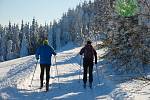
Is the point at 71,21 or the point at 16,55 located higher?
the point at 71,21

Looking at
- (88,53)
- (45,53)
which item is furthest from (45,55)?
(88,53)

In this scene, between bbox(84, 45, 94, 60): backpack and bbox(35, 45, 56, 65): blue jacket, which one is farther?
bbox(84, 45, 94, 60): backpack

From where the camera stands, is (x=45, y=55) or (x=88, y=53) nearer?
(x=45, y=55)

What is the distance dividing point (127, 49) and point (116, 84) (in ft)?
15.8

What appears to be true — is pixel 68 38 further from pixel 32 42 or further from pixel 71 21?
pixel 32 42

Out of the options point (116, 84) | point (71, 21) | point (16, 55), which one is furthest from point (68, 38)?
point (116, 84)

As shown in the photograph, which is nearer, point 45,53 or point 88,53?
point 45,53

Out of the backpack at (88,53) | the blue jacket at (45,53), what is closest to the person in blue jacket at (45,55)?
the blue jacket at (45,53)

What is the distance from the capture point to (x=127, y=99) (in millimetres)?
16906

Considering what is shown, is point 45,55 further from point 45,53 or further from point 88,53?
point 88,53

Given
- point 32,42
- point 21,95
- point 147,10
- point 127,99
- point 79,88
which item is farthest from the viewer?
point 32,42

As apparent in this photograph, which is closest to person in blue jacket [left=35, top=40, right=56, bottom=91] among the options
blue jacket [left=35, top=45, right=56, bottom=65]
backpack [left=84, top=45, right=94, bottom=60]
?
blue jacket [left=35, top=45, right=56, bottom=65]

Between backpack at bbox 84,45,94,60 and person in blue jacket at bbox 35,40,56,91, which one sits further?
backpack at bbox 84,45,94,60

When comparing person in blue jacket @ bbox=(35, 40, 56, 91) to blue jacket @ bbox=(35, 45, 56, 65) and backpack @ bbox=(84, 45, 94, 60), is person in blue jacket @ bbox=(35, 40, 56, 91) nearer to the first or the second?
blue jacket @ bbox=(35, 45, 56, 65)
